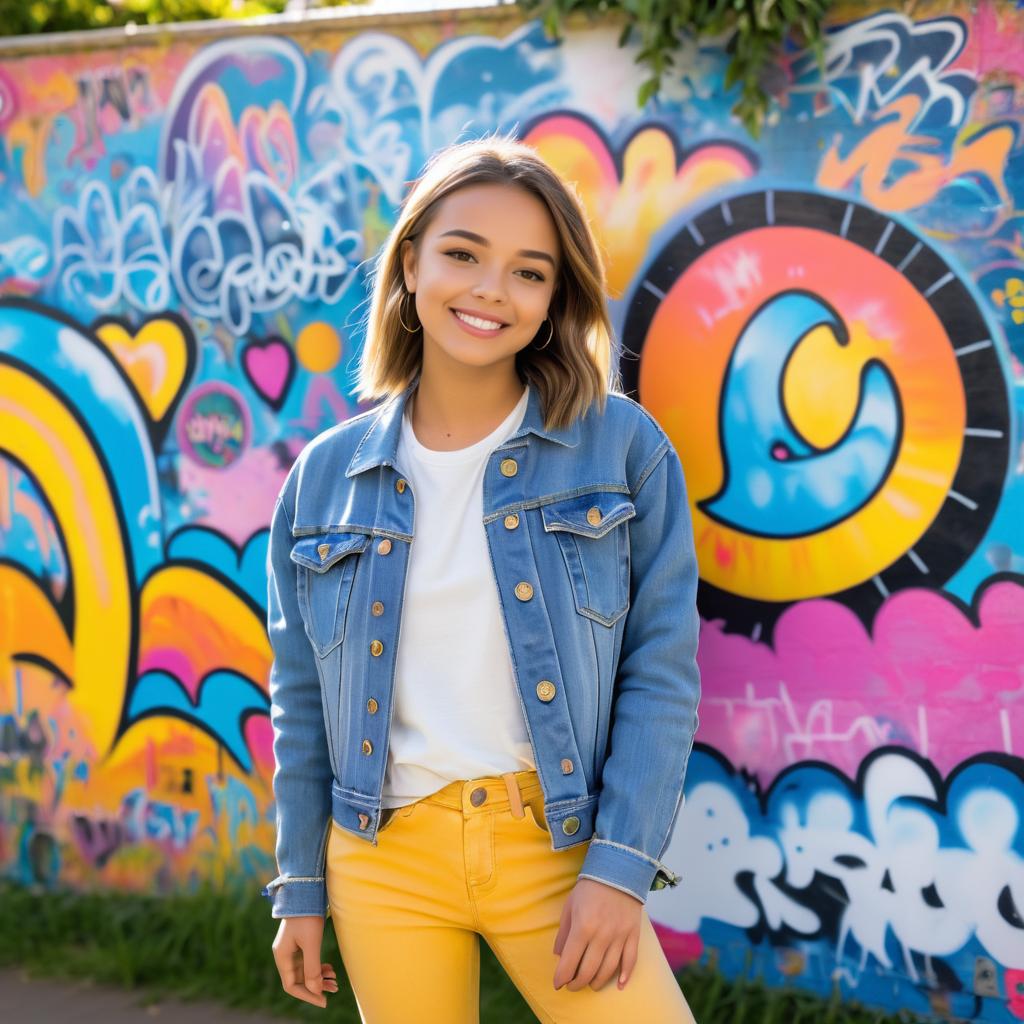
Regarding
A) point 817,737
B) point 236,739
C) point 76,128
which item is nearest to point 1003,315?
point 817,737

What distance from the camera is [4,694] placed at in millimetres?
4141

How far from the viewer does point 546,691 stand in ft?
6.32

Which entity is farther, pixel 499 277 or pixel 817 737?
pixel 817 737

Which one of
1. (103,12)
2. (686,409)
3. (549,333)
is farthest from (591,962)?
(103,12)

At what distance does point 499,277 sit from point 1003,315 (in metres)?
1.62

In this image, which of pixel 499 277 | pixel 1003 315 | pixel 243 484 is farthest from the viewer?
pixel 243 484

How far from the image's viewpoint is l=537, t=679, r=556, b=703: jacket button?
1928mm

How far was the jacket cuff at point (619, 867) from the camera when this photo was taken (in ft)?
6.10

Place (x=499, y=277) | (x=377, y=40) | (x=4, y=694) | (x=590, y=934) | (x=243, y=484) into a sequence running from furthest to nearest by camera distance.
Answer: (x=4, y=694) → (x=243, y=484) → (x=377, y=40) → (x=499, y=277) → (x=590, y=934)

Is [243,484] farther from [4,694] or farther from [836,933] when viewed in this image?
[836,933]

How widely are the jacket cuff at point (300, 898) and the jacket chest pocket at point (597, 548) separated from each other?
69cm

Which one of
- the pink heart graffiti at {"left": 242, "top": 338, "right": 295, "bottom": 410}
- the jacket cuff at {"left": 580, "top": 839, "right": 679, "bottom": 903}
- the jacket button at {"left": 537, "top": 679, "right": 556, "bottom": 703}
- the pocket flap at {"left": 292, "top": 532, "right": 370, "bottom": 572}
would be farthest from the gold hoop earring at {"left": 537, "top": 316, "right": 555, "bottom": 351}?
the pink heart graffiti at {"left": 242, "top": 338, "right": 295, "bottom": 410}

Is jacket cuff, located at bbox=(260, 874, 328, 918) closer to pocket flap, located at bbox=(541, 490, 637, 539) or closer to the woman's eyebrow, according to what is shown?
pocket flap, located at bbox=(541, 490, 637, 539)

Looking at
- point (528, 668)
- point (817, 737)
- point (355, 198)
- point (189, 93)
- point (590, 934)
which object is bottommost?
point (817, 737)
